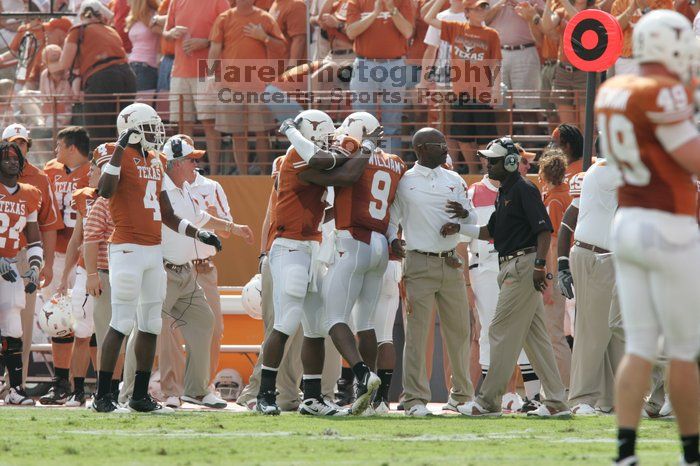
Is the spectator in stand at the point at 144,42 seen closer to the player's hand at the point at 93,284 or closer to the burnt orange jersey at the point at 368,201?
the player's hand at the point at 93,284

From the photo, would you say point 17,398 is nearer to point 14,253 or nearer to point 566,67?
point 14,253

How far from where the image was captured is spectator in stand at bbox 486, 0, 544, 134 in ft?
47.8

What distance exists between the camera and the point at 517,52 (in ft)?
47.9

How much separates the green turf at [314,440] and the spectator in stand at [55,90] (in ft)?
20.6

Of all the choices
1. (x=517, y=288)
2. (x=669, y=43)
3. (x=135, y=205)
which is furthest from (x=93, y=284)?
(x=669, y=43)

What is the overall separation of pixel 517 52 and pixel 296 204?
5.99 m

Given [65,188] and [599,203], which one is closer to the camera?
[599,203]

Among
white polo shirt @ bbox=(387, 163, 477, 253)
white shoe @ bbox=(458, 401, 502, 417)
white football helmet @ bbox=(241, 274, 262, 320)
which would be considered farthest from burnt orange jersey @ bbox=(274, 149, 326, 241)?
white football helmet @ bbox=(241, 274, 262, 320)

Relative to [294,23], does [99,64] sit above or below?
below

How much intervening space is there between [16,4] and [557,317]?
A: 396 inches

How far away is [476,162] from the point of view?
13523 mm

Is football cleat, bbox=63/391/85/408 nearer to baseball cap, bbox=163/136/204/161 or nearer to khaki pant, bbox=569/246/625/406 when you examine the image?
baseball cap, bbox=163/136/204/161

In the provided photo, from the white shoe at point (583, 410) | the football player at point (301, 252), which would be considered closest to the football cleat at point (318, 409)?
the football player at point (301, 252)

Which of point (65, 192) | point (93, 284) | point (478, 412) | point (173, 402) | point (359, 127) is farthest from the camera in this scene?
point (65, 192)
